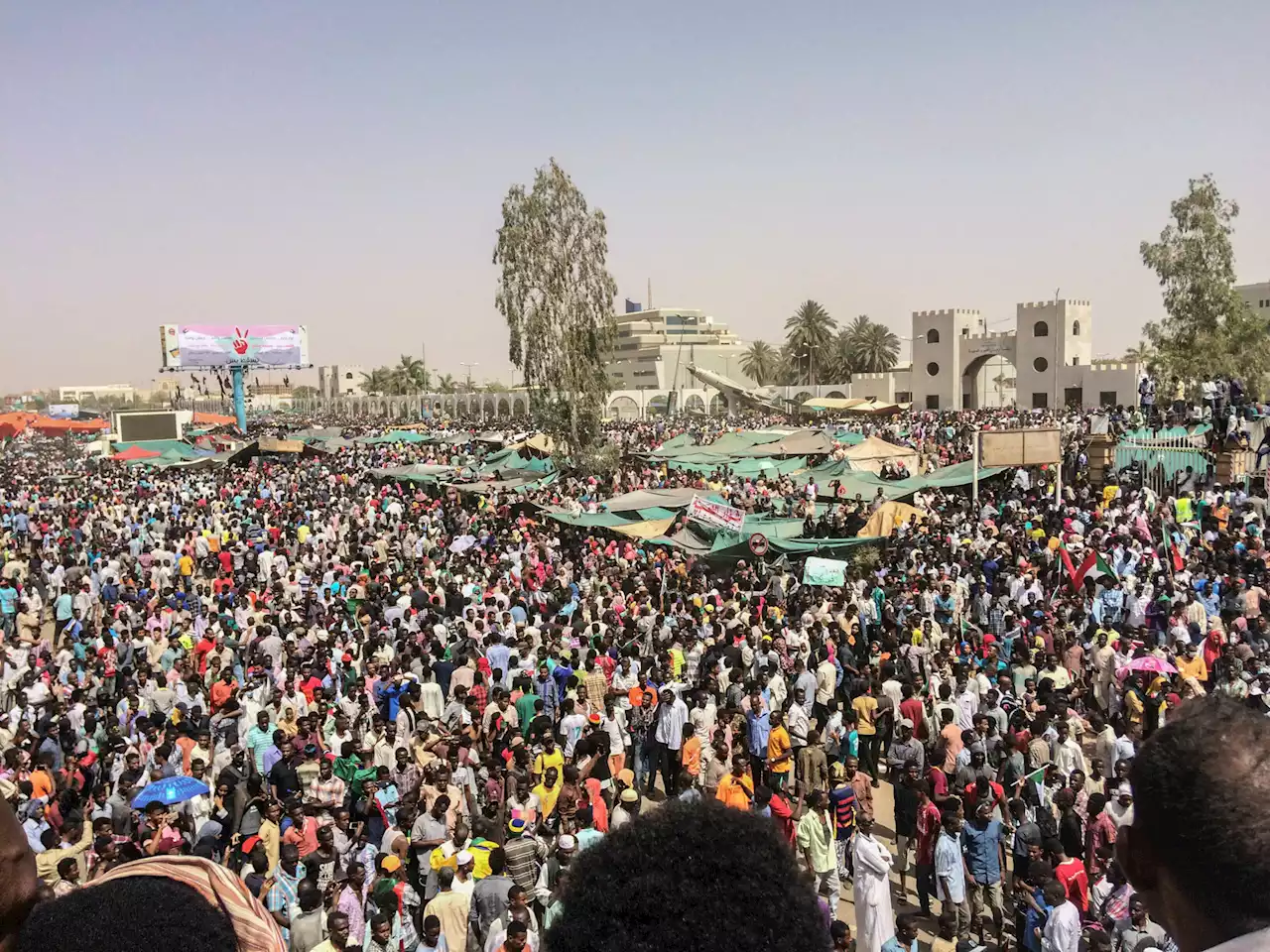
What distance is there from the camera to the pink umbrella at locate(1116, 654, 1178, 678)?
8.66m

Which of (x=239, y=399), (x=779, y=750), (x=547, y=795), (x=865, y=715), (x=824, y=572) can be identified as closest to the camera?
(x=547, y=795)

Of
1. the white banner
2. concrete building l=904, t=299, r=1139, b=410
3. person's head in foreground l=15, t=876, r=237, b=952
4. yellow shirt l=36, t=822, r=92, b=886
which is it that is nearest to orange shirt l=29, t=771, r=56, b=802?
yellow shirt l=36, t=822, r=92, b=886

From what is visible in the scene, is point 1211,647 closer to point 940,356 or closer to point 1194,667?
point 1194,667

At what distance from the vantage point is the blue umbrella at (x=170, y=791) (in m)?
6.58

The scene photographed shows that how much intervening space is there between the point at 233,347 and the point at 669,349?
45.1 metres

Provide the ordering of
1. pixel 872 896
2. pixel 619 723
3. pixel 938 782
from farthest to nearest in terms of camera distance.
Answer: pixel 619 723
pixel 938 782
pixel 872 896

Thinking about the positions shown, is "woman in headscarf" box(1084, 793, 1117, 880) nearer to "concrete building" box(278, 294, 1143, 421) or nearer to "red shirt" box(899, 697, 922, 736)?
"red shirt" box(899, 697, 922, 736)

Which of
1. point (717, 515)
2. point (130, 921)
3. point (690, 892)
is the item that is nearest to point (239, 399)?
point (717, 515)

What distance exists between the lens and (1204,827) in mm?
1477

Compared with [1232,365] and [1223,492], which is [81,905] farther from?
[1232,365]

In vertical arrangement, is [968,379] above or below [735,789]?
above

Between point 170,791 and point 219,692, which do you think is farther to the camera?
point 219,692

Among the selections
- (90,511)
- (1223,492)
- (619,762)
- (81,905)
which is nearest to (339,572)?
(619,762)

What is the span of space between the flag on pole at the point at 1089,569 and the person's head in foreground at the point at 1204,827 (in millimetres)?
11967
